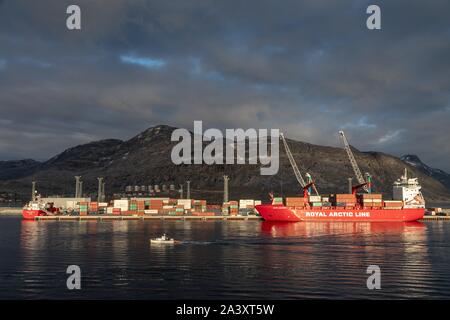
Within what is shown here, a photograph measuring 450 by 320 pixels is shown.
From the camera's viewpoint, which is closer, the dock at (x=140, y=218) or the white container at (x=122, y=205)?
the dock at (x=140, y=218)

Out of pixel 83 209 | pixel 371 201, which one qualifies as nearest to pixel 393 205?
pixel 371 201

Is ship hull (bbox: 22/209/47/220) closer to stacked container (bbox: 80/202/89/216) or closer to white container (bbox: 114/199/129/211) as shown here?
stacked container (bbox: 80/202/89/216)

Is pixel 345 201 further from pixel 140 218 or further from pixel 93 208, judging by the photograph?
pixel 93 208

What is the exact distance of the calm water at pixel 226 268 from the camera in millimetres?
42969

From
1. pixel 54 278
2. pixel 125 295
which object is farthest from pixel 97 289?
pixel 54 278

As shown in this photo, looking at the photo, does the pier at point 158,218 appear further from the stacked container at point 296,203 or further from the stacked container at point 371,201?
the stacked container at point 371,201

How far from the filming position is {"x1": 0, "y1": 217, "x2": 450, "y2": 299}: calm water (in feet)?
141

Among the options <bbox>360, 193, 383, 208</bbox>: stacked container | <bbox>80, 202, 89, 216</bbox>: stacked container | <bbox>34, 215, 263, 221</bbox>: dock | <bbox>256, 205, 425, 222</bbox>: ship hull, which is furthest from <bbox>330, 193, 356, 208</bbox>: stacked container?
<bbox>80, 202, 89, 216</bbox>: stacked container

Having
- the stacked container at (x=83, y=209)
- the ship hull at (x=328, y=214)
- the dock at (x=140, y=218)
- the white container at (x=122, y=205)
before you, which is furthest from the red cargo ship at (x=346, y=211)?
the stacked container at (x=83, y=209)

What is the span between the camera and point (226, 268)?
55.6 m

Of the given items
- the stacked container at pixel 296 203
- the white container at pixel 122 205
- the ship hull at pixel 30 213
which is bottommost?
the ship hull at pixel 30 213
